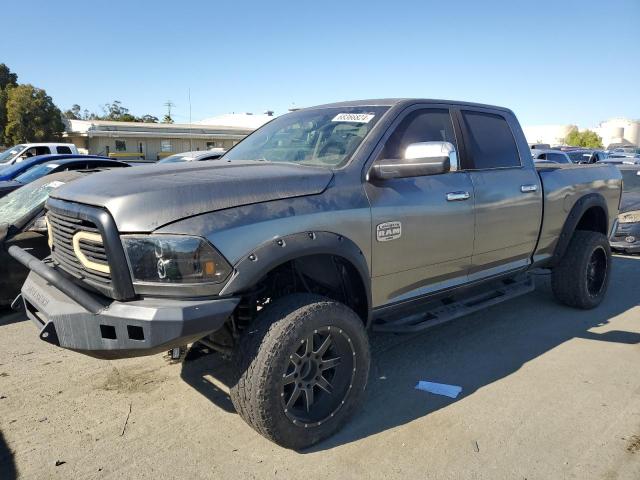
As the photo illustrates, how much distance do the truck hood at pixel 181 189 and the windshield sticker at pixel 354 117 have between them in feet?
2.10

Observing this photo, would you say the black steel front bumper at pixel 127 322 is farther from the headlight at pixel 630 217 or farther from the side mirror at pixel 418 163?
the headlight at pixel 630 217

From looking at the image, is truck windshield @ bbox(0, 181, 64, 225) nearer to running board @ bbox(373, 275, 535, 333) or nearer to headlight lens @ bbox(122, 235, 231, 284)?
headlight lens @ bbox(122, 235, 231, 284)

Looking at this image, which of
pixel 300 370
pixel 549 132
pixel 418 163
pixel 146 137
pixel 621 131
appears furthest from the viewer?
pixel 621 131

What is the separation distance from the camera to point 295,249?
Answer: 106 inches

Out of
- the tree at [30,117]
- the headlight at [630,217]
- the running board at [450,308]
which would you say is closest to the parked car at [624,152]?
the headlight at [630,217]

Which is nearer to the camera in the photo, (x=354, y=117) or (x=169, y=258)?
(x=169, y=258)

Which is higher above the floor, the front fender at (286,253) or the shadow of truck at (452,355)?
the front fender at (286,253)

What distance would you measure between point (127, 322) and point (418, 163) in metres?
1.87

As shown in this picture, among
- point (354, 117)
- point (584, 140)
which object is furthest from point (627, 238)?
point (584, 140)

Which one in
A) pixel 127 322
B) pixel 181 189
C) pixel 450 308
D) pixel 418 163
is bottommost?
pixel 450 308

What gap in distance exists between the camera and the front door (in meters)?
3.24

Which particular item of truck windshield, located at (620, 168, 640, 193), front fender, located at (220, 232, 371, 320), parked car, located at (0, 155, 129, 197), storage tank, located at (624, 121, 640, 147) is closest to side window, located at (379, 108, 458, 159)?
front fender, located at (220, 232, 371, 320)

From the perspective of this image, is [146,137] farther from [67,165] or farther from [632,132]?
[632,132]

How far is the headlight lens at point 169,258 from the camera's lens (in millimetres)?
2422
